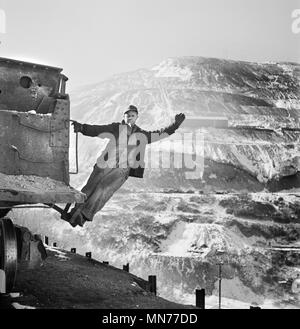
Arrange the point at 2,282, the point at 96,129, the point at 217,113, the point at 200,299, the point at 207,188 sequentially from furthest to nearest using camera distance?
the point at 217,113 < the point at 207,188 < the point at 200,299 < the point at 96,129 < the point at 2,282

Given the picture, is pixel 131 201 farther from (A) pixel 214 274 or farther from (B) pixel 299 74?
(B) pixel 299 74

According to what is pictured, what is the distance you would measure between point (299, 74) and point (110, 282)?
97080 mm

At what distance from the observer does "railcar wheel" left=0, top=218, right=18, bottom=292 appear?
5.58 meters

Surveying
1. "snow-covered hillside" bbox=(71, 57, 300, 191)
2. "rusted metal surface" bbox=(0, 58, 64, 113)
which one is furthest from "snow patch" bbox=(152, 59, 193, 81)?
"rusted metal surface" bbox=(0, 58, 64, 113)

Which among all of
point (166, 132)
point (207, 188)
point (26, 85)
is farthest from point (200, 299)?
point (207, 188)

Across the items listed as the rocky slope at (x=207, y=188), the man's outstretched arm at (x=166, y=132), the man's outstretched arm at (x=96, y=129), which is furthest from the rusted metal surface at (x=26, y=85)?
the rocky slope at (x=207, y=188)

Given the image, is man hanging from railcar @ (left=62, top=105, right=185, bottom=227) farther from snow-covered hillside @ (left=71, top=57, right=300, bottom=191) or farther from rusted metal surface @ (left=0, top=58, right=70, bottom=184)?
snow-covered hillside @ (left=71, top=57, right=300, bottom=191)

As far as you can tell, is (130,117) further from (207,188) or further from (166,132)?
(207,188)

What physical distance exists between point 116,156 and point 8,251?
7.39 feet

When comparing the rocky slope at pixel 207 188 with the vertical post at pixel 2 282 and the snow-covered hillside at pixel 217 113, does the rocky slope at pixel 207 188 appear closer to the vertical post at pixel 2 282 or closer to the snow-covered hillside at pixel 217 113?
the snow-covered hillside at pixel 217 113

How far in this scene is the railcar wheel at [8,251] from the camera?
5.58 meters

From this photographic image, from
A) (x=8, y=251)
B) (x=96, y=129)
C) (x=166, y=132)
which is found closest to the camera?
(x=8, y=251)

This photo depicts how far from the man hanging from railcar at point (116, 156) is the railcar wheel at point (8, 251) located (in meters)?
1.24

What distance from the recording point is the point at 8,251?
5590 millimetres
